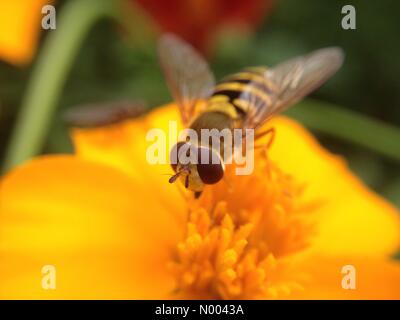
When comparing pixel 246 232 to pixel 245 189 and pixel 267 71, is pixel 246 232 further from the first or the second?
pixel 267 71

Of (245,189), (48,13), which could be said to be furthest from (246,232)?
(48,13)

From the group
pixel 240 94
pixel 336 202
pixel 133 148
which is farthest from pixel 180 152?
pixel 336 202

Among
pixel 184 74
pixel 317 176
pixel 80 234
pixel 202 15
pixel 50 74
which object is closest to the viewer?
pixel 80 234

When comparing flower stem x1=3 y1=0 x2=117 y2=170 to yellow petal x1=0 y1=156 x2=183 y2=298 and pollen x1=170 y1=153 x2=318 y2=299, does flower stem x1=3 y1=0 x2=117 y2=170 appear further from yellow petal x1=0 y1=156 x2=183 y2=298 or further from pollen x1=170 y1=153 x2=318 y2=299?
pollen x1=170 y1=153 x2=318 y2=299

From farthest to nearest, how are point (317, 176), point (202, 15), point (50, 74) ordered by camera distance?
1. point (202, 15)
2. point (50, 74)
3. point (317, 176)
